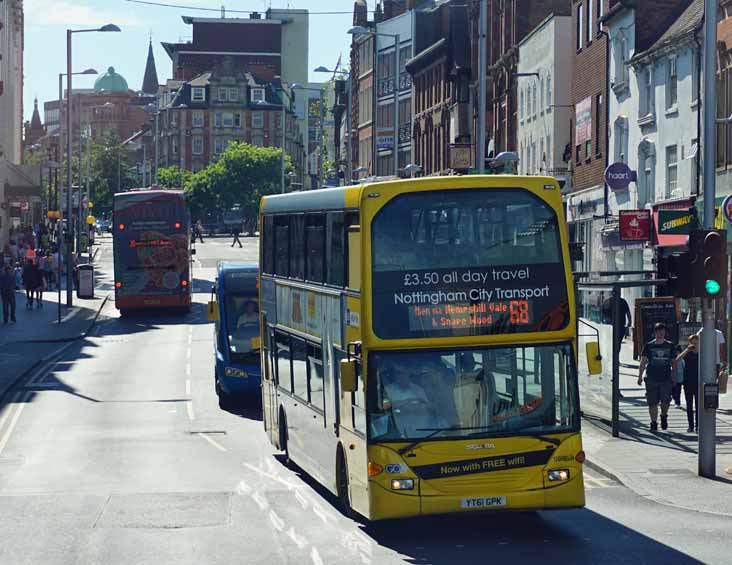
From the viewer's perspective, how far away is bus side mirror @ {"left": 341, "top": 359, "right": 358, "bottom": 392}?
49.2 feet

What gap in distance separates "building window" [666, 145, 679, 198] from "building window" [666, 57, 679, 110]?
3.79 feet

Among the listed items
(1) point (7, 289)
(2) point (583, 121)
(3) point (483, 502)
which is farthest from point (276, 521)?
(1) point (7, 289)

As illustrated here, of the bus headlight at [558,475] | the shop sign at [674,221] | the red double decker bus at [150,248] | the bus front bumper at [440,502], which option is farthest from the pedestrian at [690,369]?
the red double decker bus at [150,248]

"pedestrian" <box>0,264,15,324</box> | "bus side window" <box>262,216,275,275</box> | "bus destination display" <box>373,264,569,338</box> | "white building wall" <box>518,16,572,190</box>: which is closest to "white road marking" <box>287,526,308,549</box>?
"bus destination display" <box>373,264,569,338</box>

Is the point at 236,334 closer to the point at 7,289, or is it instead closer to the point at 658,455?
the point at 658,455

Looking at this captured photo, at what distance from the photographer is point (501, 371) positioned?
14.9m

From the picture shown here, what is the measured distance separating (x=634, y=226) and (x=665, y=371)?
1506 cm

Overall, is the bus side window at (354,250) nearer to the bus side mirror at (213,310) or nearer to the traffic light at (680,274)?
the traffic light at (680,274)

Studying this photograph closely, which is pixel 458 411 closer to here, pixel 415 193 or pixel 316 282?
pixel 415 193

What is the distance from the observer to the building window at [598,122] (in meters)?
47.6

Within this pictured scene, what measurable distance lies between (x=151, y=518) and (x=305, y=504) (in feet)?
6.38

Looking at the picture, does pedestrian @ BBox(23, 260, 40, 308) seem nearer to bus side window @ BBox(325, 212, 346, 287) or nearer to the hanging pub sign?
the hanging pub sign

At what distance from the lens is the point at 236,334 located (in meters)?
30.0

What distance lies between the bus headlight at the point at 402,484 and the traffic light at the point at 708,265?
5.91 m
